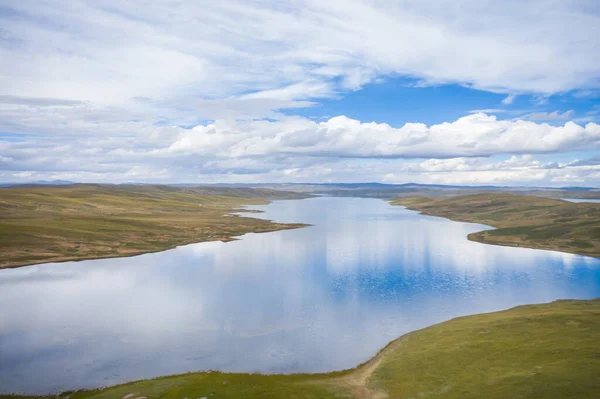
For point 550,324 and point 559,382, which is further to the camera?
point 550,324

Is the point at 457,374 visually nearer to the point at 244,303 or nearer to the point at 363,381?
the point at 363,381

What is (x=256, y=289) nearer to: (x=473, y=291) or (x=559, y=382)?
(x=473, y=291)

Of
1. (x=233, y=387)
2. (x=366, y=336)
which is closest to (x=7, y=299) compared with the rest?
(x=233, y=387)

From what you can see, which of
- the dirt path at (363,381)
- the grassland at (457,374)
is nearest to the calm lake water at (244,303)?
the dirt path at (363,381)

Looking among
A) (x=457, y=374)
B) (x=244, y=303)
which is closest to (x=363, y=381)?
(x=457, y=374)

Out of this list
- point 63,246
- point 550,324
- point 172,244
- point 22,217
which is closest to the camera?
point 550,324

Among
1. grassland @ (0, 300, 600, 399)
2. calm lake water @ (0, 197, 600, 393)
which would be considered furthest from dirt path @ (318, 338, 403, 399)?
calm lake water @ (0, 197, 600, 393)

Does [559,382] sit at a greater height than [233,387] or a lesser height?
greater
